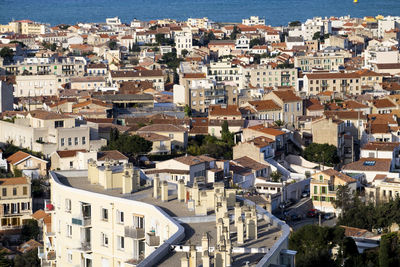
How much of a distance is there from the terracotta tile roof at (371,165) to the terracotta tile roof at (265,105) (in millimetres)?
7643

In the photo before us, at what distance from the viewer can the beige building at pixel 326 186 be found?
79.0 ft

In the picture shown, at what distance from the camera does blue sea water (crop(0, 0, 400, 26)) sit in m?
117

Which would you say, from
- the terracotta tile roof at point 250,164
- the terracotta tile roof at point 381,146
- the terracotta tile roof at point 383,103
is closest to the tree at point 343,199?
the terracotta tile roof at point 250,164

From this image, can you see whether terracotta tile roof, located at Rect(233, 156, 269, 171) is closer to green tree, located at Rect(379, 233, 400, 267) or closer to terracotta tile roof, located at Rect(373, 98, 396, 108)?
green tree, located at Rect(379, 233, 400, 267)

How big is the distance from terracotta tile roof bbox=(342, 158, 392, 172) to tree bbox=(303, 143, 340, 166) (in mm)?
1507

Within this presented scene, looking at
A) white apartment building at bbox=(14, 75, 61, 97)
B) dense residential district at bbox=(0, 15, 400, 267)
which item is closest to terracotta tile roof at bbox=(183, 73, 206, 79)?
dense residential district at bbox=(0, 15, 400, 267)

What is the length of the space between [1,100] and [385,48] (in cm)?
2535

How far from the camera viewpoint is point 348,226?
2073 centimetres

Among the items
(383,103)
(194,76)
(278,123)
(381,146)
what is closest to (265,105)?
(278,123)

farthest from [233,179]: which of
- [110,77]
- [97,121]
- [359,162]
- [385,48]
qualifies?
[385,48]

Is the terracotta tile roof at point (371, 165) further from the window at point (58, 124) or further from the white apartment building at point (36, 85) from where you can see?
the white apartment building at point (36, 85)

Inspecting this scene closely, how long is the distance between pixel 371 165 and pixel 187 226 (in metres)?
18.8

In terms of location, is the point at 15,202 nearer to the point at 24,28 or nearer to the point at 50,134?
the point at 50,134

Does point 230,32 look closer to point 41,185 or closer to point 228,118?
point 228,118
